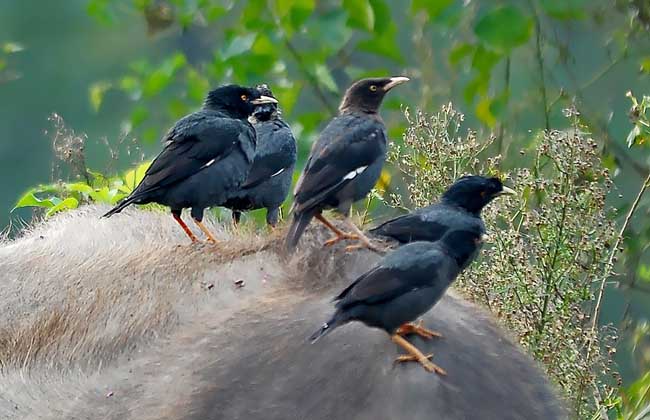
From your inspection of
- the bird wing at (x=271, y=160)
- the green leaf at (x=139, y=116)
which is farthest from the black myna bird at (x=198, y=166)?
the green leaf at (x=139, y=116)

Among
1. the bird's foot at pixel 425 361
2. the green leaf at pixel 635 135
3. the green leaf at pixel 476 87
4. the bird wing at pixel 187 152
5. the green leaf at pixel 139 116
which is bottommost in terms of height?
the green leaf at pixel 635 135

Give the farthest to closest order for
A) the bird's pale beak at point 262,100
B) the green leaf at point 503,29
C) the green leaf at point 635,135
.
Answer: the green leaf at point 503,29
the green leaf at point 635,135
the bird's pale beak at point 262,100

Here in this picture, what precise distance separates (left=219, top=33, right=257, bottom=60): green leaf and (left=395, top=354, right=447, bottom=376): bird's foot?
6.17 ft

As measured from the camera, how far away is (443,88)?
349 centimetres

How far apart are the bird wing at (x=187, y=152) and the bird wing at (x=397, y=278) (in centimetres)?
79

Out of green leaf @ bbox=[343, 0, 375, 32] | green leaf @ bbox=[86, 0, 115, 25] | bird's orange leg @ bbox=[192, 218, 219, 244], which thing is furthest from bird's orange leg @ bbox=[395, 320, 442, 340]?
Result: green leaf @ bbox=[86, 0, 115, 25]

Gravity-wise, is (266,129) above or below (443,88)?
above

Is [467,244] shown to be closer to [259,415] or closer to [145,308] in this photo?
[259,415]

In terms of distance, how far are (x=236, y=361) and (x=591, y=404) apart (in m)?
1.41

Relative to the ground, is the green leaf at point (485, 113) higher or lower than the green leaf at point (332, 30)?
lower

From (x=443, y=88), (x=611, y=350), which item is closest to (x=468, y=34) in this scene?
(x=443, y=88)

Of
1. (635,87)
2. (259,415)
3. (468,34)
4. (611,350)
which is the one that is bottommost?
(635,87)

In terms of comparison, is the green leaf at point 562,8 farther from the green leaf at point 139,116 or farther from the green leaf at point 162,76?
the green leaf at point 139,116

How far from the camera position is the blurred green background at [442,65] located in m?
2.99
